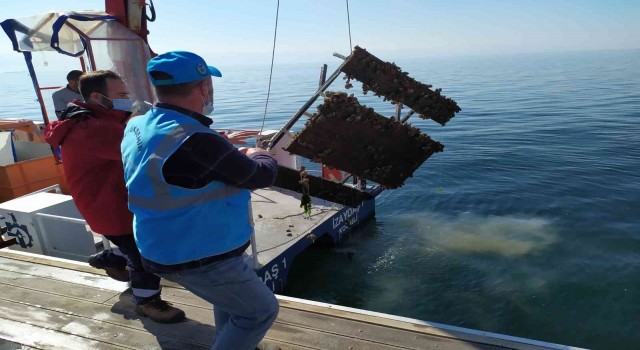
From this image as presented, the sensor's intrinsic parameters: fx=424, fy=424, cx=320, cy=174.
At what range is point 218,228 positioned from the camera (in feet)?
7.73

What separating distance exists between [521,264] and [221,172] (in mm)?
8227

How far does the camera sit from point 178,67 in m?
2.22

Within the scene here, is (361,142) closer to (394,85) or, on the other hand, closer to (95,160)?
(394,85)

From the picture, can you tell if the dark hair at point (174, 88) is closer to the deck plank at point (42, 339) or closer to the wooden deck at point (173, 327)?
the wooden deck at point (173, 327)

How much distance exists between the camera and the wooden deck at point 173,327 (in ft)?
11.7

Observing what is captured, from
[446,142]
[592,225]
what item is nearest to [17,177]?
[592,225]

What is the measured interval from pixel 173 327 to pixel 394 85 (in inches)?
135

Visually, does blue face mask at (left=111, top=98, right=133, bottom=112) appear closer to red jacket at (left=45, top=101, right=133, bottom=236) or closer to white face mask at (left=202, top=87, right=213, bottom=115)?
red jacket at (left=45, top=101, right=133, bottom=236)

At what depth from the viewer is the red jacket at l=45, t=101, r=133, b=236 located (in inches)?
133

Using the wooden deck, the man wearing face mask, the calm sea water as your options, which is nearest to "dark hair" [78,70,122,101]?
the man wearing face mask

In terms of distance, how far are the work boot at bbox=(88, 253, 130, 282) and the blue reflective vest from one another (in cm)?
231

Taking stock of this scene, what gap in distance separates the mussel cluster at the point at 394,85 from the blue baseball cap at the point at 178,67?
255 cm

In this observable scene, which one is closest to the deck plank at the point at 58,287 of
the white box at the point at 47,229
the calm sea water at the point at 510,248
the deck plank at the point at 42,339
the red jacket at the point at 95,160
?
the deck plank at the point at 42,339

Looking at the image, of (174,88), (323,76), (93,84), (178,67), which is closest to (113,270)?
(93,84)
